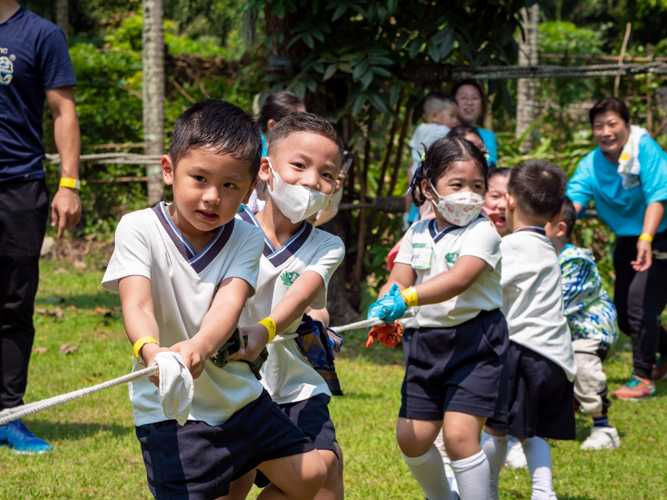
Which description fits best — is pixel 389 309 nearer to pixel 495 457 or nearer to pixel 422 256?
pixel 422 256

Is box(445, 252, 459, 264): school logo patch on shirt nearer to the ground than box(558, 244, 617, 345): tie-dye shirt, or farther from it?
farther from it

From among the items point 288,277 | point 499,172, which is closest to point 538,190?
point 499,172

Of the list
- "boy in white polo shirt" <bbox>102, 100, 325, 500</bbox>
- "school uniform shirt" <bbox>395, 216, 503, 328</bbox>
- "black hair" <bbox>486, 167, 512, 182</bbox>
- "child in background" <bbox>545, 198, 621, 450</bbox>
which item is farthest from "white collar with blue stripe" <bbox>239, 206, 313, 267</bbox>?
A: "child in background" <bbox>545, 198, 621, 450</bbox>

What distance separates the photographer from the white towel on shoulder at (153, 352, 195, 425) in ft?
5.31

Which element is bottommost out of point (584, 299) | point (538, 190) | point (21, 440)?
point (21, 440)

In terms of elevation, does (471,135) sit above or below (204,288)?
above

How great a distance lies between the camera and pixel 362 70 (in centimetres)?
542

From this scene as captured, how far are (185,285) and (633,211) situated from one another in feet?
13.2

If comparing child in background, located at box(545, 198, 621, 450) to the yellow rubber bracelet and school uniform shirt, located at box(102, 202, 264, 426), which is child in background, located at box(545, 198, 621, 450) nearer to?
school uniform shirt, located at box(102, 202, 264, 426)

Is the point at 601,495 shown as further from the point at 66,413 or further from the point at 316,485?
the point at 66,413

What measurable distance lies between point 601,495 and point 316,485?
1894 millimetres

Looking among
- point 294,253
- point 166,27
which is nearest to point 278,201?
point 294,253

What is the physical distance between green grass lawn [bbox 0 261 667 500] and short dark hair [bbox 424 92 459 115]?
1933 millimetres

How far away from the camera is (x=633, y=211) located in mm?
5109
